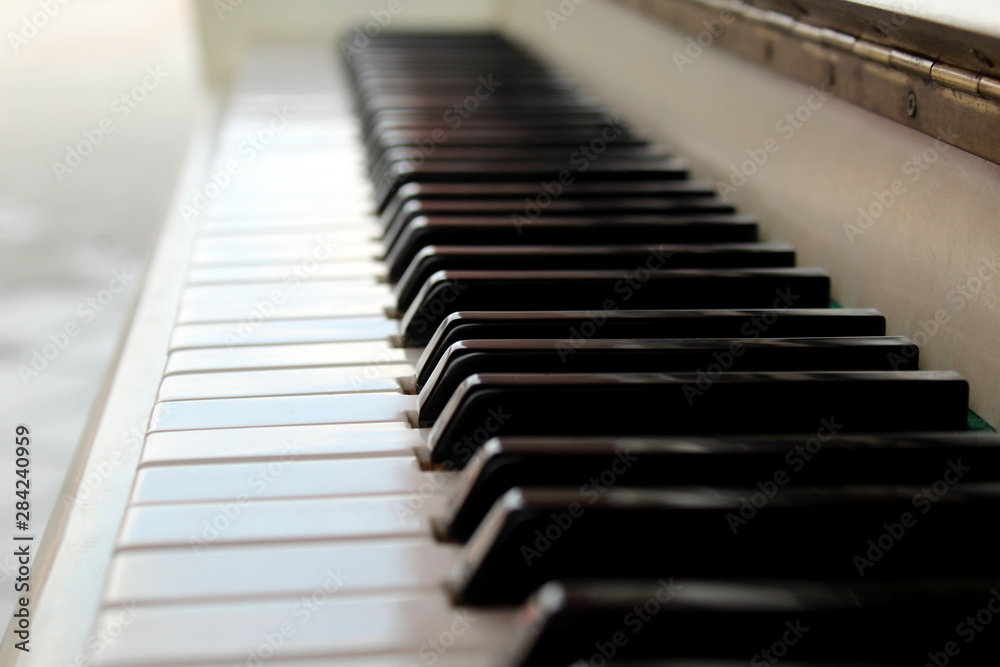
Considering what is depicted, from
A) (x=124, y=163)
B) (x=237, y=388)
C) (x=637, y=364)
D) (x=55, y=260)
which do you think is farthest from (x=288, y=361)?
(x=124, y=163)

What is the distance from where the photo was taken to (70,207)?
14.9 ft

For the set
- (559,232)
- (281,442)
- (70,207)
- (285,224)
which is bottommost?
(70,207)

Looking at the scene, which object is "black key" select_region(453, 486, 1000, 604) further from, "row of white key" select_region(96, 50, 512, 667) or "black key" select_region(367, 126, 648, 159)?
"black key" select_region(367, 126, 648, 159)

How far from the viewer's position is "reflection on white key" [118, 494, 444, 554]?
0.94m

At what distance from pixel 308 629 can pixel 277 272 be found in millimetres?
967

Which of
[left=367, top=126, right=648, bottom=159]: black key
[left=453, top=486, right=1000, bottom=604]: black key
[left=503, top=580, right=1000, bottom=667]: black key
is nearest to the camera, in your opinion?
[left=503, top=580, right=1000, bottom=667]: black key

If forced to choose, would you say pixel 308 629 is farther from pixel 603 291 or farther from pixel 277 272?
pixel 277 272

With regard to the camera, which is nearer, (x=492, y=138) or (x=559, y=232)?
(x=559, y=232)

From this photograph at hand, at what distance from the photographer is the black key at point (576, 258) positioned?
1543 mm

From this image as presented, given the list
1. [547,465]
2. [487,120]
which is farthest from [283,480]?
[487,120]

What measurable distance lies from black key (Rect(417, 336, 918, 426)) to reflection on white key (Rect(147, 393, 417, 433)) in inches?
1.7

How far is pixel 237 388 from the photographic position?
4.15 ft

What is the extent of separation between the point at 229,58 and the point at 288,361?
3494mm

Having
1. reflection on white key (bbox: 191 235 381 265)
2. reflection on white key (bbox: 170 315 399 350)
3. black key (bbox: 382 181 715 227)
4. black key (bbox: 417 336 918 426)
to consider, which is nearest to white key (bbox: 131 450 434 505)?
black key (bbox: 417 336 918 426)
